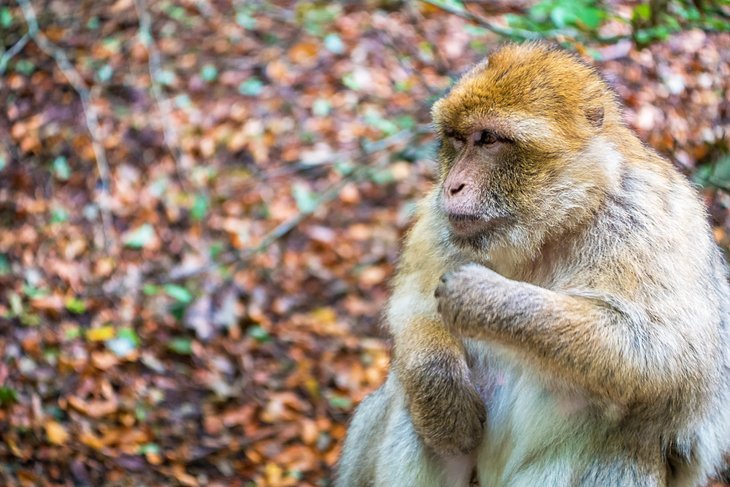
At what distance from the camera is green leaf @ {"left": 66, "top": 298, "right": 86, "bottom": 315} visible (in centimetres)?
744

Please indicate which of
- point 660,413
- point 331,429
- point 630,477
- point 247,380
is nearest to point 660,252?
point 660,413

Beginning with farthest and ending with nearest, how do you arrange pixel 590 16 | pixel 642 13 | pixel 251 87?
pixel 251 87 < pixel 590 16 < pixel 642 13

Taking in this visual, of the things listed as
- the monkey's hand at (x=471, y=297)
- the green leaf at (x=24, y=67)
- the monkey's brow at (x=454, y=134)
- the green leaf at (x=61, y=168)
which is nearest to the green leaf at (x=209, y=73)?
the green leaf at (x=61, y=168)

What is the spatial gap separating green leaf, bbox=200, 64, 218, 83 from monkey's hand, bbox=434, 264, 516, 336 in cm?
617

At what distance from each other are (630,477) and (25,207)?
241 inches

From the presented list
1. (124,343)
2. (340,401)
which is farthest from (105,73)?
(340,401)

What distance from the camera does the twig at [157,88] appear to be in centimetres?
870

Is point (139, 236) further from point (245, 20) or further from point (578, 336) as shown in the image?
point (578, 336)

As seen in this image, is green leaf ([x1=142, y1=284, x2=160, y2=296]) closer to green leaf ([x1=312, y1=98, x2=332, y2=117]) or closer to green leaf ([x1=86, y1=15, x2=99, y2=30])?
green leaf ([x1=312, y1=98, x2=332, y2=117])

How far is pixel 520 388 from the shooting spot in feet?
13.0

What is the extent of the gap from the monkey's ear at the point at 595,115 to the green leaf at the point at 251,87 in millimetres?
5717

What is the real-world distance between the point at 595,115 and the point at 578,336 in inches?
34.6

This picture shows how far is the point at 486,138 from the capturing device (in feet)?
12.3

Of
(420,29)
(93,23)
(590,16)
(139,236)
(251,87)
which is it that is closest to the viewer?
(590,16)
